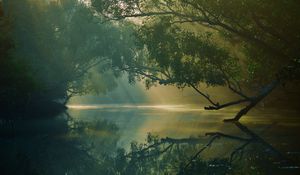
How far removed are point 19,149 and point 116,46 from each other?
5574 cm

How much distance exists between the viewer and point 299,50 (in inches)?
1344

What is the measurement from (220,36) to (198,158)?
27.7m

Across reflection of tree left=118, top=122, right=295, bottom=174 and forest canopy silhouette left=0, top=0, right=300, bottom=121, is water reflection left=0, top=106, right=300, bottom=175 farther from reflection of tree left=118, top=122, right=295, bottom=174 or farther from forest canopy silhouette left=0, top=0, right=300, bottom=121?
forest canopy silhouette left=0, top=0, right=300, bottom=121

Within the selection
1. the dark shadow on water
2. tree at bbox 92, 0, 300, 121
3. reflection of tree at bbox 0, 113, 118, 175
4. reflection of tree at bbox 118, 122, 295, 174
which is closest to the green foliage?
tree at bbox 92, 0, 300, 121

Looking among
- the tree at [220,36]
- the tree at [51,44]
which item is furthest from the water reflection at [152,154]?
the tree at [51,44]

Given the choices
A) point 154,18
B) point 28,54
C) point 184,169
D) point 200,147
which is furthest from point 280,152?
point 28,54

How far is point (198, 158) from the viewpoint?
72.2 ft

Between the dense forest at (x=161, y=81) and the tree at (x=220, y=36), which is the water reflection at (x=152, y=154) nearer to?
the dense forest at (x=161, y=81)

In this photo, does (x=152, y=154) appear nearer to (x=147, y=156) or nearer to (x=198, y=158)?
(x=147, y=156)

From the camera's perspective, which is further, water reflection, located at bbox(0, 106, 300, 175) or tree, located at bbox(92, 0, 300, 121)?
tree, located at bbox(92, 0, 300, 121)

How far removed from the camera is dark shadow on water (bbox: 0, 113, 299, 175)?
18.7 metres

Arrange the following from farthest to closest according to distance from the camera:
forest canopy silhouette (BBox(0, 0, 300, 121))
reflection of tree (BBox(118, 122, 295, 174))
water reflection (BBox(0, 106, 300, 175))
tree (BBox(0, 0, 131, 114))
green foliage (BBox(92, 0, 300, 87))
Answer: tree (BBox(0, 0, 131, 114)) → forest canopy silhouette (BBox(0, 0, 300, 121)) → green foliage (BBox(92, 0, 300, 87)) → water reflection (BBox(0, 106, 300, 175)) → reflection of tree (BBox(118, 122, 295, 174))

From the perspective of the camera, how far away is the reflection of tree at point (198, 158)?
18438 millimetres

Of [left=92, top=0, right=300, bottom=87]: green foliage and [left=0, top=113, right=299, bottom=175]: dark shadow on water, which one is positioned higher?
[left=92, top=0, right=300, bottom=87]: green foliage
